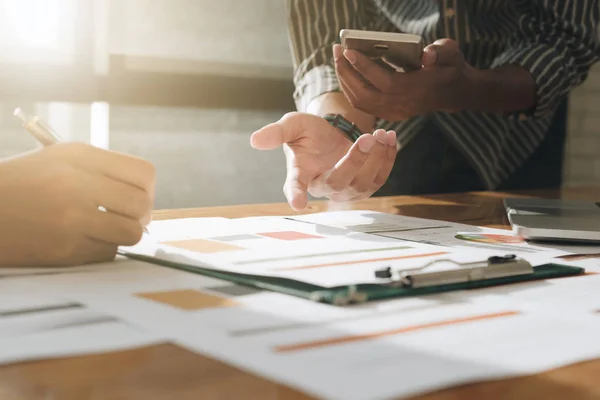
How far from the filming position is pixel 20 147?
6.34ft

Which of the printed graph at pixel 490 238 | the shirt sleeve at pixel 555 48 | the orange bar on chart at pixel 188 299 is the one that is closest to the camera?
the orange bar on chart at pixel 188 299

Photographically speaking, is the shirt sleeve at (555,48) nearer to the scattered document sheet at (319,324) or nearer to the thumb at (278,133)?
the thumb at (278,133)

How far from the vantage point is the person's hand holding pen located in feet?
2.00

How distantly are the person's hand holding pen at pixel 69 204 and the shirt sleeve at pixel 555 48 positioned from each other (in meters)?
1.07

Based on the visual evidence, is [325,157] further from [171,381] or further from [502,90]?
[171,381]

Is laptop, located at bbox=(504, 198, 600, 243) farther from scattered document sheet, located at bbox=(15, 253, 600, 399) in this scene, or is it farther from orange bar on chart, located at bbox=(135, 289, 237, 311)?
orange bar on chart, located at bbox=(135, 289, 237, 311)

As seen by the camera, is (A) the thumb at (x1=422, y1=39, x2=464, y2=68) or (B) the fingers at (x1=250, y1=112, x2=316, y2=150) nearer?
(B) the fingers at (x1=250, y1=112, x2=316, y2=150)

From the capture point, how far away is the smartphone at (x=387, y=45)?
104cm

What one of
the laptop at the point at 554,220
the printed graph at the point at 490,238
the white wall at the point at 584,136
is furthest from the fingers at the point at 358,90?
the white wall at the point at 584,136

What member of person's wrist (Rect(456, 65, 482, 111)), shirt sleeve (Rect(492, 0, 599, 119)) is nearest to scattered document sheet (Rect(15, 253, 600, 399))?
person's wrist (Rect(456, 65, 482, 111))

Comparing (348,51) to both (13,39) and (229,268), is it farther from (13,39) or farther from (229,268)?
(13,39)

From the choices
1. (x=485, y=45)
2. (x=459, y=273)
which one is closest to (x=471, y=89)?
(x=485, y=45)

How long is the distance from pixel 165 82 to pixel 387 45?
1.20 meters

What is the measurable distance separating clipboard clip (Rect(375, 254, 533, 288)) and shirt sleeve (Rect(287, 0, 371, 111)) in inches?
40.2
